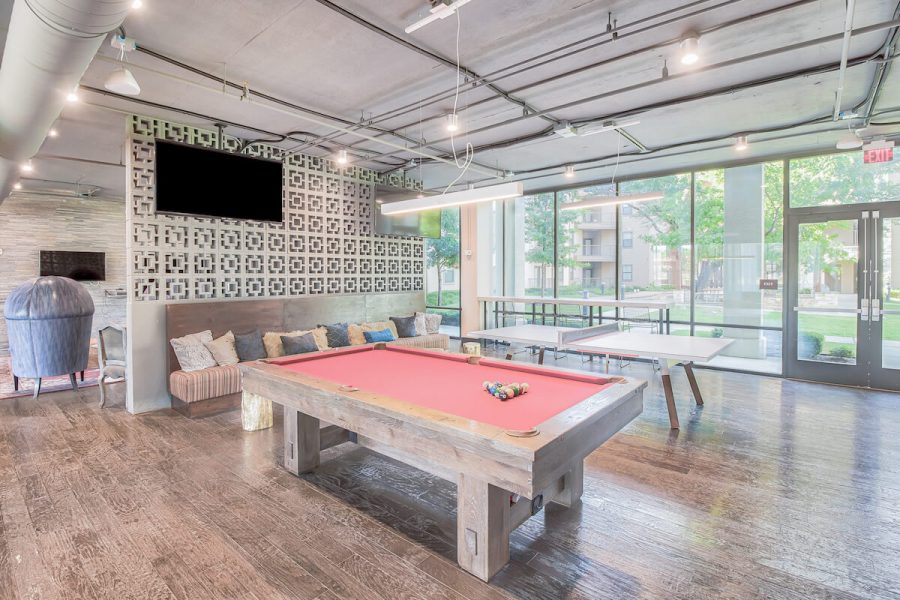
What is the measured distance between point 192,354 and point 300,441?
8.04 feet

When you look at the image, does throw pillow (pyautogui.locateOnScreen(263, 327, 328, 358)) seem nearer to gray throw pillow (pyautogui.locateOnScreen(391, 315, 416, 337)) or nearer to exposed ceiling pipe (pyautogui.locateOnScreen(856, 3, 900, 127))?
gray throw pillow (pyautogui.locateOnScreen(391, 315, 416, 337))

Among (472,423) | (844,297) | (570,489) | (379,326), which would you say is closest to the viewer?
(472,423)

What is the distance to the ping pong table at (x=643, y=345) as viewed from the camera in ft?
14.3

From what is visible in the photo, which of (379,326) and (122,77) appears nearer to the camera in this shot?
(122,77)

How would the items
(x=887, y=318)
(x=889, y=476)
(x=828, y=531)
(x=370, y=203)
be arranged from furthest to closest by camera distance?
(x=370, y=203) → (x=887, y=318) → (x=889, y=476) → (x=828, y=531)

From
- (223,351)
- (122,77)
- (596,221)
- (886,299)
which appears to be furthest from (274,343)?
(886,299)

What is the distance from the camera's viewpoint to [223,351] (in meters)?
5.32

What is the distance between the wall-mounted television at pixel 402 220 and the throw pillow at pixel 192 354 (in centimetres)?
326

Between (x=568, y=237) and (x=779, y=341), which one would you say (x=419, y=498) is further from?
(x=568, y=237)

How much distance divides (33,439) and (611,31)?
6.13 m

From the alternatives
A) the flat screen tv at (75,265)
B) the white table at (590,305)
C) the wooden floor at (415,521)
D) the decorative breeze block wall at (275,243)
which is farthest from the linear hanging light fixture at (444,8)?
the flat screen tv at (75,265)

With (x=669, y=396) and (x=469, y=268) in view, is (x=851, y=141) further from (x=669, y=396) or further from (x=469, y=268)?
(x=469, y=268)

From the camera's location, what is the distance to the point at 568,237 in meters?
8.91

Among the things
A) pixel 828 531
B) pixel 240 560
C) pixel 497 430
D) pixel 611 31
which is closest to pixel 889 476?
pixel 828 531
